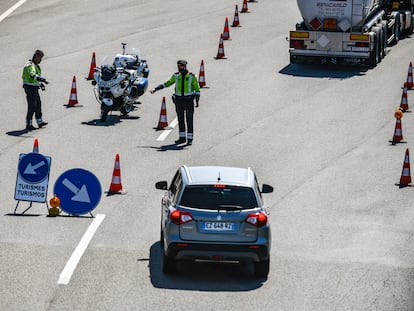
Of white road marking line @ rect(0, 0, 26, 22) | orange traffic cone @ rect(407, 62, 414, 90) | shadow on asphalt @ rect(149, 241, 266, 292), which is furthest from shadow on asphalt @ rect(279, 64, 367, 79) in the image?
shadow on asphalt @ rect(149, 241, 266, 292)

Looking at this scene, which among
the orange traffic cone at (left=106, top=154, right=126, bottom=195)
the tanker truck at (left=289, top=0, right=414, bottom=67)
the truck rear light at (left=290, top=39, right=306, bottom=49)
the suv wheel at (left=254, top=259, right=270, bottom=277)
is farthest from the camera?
the truck rear light at (left=290, top=39, right=306, bottom=49)

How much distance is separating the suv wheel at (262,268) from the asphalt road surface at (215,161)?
0.10 m

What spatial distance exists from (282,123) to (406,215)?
804 centimetres

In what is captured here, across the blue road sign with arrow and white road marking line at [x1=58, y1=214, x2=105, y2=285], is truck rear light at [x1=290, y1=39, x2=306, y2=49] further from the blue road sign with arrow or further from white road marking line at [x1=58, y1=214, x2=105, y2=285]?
the blue road sign with arrow

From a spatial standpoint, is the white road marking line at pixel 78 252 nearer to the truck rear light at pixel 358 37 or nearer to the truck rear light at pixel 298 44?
the truck rear light at pixel 298 44

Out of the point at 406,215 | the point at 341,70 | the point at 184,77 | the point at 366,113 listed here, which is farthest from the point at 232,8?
the point at 406,215

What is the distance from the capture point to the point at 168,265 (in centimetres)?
1573

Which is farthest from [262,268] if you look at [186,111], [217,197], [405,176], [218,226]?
[186,111]

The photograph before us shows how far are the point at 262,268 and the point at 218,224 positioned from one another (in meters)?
0.97

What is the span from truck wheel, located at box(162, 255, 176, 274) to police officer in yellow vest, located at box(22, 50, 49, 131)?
36.5 ft

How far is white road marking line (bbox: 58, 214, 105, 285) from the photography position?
614 inches

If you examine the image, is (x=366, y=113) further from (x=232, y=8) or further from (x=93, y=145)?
(x=232, y=8)

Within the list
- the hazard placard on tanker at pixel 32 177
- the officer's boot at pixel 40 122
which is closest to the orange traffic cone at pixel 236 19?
the officer's boot at pixel 40 122

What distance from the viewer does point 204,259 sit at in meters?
15.5
